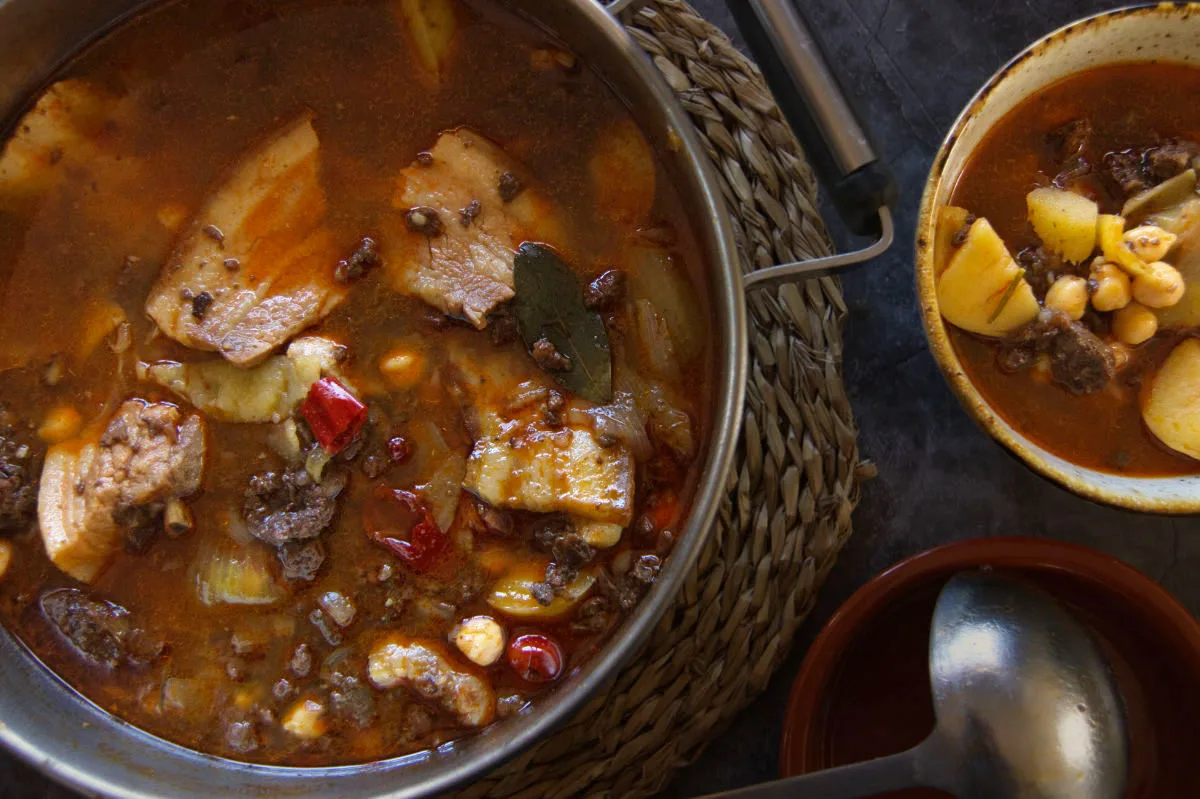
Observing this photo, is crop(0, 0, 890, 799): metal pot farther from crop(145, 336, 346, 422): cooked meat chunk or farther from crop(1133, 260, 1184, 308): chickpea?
crop(1133, 260, 1184, 308): chickpea

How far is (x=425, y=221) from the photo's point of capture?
6.75 ft

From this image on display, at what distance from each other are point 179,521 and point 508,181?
1.01 m

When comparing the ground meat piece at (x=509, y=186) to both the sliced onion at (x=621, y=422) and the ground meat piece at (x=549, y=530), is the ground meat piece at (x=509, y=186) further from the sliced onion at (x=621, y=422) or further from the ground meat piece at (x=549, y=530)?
the ground meat piece at (x=549, y=530)

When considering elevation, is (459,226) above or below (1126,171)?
above

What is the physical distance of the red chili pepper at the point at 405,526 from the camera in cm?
204

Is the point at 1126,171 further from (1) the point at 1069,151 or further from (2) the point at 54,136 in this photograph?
(2) the point at 54,136

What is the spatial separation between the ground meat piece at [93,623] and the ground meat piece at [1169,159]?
258 cm

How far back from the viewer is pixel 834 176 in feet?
5.98

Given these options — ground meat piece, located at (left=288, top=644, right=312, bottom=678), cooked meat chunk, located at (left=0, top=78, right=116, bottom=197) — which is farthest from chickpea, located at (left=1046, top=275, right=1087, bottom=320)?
cooked meat chunk, located at (left=0, top=78, right=116, bottom=197)

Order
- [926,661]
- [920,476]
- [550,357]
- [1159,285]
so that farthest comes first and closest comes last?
[920,476] < [926,661] < [1159,285] < [550,357]

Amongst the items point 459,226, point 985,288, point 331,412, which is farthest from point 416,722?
point 985,288

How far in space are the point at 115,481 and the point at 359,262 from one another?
0.70 meters

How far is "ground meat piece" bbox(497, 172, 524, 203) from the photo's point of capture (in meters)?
2.04

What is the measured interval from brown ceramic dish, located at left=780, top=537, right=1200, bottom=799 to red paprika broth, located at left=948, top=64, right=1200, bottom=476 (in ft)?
0.90
